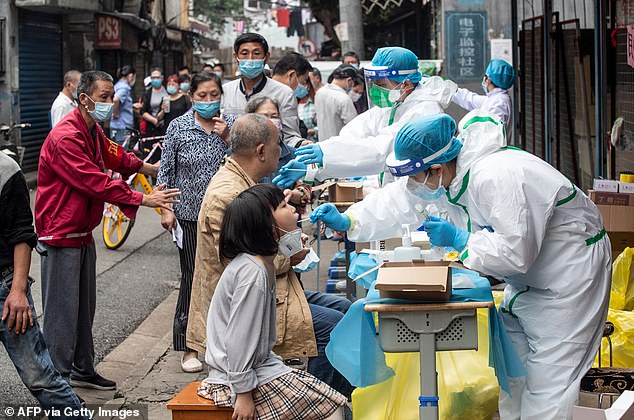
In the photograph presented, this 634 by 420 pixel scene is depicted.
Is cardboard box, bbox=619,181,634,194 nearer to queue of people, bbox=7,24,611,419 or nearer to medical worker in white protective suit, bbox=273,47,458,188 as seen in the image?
medical worker in white protective suit, bbox=273,47,458,188

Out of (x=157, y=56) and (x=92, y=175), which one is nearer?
(x=92, y=175)

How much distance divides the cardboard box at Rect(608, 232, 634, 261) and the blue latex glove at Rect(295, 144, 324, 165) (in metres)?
2.15

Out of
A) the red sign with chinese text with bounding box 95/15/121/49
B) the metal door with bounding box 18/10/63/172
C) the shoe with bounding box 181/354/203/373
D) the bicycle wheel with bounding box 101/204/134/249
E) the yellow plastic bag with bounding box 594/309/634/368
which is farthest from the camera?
the red sign with chinese text with bounding box 95/15/121/49

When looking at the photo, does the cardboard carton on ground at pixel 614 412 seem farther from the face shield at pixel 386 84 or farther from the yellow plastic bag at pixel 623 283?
the face shield at pixel 386 84

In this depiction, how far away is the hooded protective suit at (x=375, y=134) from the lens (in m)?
6.47

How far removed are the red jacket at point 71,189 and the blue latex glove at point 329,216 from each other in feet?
4.53

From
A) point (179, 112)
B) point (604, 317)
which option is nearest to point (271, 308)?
point (604, 317)

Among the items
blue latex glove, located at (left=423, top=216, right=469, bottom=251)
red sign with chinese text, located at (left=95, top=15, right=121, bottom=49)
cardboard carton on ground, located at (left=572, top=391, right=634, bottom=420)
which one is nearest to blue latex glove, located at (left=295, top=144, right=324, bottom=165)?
blue latex glove, located at (left=423, top=216, right=469, bottom=251)

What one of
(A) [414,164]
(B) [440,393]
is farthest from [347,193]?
(A) [414,164]

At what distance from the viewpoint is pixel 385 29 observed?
32.0m

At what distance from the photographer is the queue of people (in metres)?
4.44

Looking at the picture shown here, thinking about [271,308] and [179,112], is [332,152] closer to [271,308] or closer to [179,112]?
[271,308]

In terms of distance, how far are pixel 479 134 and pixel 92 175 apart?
2.43 metres

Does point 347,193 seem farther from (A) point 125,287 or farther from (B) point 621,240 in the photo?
(A) point 125,287
